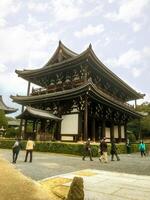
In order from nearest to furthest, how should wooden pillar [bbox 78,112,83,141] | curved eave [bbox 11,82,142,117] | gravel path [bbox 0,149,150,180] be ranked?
gravel path [bbox 0,149,150,180] → curved eave [bbox 11,82,142,117] → wooden pillar [bbox 78,112,83,141]

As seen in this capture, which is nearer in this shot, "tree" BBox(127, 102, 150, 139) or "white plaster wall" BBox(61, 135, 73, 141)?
"white plaster wall" BBox(61, 135, 73, 141)

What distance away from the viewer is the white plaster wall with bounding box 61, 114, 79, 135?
24.4 meters

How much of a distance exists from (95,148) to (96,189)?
11.9m

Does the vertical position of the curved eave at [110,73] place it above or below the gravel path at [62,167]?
above

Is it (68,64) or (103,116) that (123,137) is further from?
(68,64)

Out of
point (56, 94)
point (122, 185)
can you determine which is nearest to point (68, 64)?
point (56, 94)

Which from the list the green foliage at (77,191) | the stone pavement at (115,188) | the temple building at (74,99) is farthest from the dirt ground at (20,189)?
the temple building at (74,99)

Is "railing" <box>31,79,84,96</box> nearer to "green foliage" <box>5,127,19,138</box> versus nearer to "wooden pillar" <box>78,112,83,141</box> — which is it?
"wooden pillar" <box>78,112,83,141</box>

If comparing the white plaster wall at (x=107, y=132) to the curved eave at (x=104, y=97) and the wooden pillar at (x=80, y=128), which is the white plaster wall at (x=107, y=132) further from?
the wooden pillar at (x=80, y=128)

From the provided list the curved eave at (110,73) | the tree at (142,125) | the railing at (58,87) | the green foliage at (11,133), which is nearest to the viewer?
the curved eave at (110,73)

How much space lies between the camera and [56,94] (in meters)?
25.1

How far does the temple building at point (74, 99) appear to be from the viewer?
24078 mm

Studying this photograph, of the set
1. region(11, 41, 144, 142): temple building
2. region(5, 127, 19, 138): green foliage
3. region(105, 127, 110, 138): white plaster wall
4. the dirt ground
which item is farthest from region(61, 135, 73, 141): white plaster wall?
the dirt ground

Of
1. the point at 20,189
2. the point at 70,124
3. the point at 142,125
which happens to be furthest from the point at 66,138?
the point at 142,125
